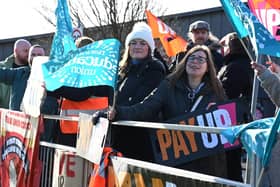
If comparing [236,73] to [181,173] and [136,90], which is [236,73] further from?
[181,173]

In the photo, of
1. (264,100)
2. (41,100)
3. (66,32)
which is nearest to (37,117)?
(41,100)

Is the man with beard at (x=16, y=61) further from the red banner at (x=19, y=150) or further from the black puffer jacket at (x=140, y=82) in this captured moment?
the black puffer jacket at (x=140, y=82)

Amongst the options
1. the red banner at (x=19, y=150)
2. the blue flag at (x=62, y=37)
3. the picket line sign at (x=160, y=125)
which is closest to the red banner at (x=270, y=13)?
the picket line sign at (x=160, y=125)

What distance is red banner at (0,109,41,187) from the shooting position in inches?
245

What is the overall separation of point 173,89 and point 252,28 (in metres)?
1.23

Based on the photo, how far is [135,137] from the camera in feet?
17.3

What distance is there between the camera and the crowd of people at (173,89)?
188 inches

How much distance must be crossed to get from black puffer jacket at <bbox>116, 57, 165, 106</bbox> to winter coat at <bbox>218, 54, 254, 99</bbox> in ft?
2.28

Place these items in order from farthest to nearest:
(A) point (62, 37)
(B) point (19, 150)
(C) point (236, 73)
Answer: (B) point (19, 150) < (A) point (62, 37) < (C) point (236, 73)

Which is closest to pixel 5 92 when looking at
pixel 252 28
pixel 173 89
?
pixel 173 89

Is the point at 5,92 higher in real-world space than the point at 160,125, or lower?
higher

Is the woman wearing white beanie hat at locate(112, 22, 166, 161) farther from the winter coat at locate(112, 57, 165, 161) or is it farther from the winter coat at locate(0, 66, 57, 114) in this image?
the winter coat at locate(0, 66, 57, 114)

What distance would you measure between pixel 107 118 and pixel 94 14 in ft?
70.9

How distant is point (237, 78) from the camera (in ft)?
18.7
